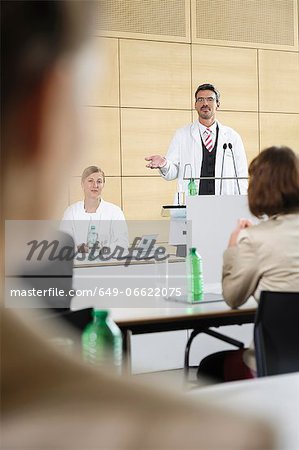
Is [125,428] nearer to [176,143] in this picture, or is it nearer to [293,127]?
[176,143]

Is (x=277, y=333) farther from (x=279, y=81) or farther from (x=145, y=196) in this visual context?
(x=279, y=81)

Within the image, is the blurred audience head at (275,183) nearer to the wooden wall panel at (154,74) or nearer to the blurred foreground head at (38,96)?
the blurred foreground head at (38,96)

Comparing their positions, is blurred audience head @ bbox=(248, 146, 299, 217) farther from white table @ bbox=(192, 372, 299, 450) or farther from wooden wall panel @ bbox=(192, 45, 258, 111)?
wooden wall panel @ bbox=(192, 45, 258, 111)

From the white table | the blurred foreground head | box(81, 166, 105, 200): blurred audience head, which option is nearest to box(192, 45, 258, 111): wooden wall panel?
box(81, 166, 105, 200): blurred audience head

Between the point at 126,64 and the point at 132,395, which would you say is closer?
the point at 132,395

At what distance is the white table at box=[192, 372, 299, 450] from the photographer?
24 centimetres

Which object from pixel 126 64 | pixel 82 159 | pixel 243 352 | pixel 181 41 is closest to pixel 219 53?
pixel 181 41

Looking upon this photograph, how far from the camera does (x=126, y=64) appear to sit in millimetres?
7863

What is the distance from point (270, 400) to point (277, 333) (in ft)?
6.45

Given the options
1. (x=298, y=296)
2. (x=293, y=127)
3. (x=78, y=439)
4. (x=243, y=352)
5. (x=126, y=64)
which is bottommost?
(x=243, y=352)

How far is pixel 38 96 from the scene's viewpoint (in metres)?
0.23

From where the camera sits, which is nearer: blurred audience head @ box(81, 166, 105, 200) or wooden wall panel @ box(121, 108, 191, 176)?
blurred audience head @ box(81, 166, 105, 200)

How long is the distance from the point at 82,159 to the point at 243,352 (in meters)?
3.14

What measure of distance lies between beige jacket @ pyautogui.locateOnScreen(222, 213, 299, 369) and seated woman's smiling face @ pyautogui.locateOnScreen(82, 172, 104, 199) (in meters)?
3.06
